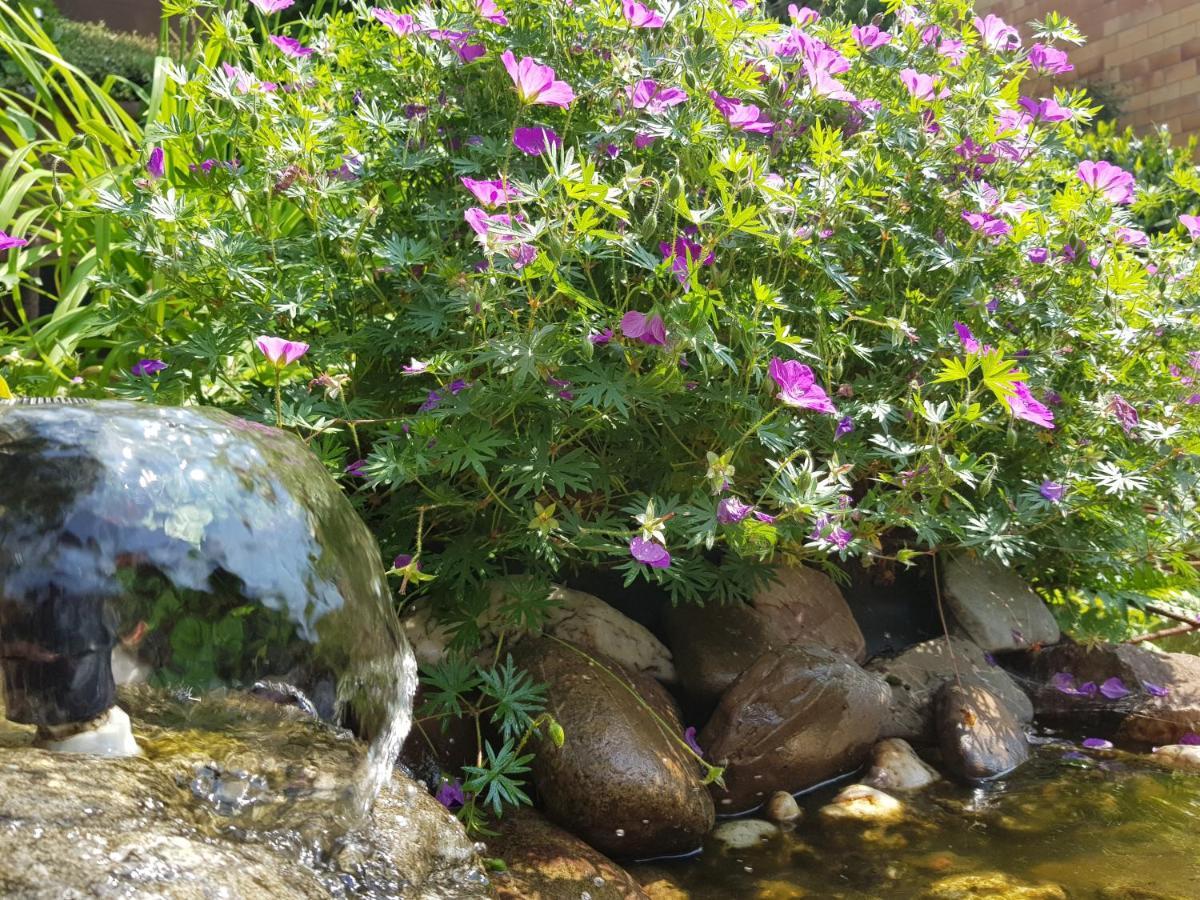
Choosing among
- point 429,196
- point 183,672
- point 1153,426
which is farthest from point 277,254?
point 1153,426

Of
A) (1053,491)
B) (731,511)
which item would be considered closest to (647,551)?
(731,511)

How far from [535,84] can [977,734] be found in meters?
2.13

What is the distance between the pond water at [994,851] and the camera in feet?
7.98

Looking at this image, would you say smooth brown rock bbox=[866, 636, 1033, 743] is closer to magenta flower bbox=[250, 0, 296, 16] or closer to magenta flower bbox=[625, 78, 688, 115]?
magenta flower bbox=[625, 78, 688, 115]

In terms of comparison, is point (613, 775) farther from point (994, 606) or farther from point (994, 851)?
point (994, 606)

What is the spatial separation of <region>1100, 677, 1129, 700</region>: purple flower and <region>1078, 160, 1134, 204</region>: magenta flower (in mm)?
1522

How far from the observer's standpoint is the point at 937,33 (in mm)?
3141

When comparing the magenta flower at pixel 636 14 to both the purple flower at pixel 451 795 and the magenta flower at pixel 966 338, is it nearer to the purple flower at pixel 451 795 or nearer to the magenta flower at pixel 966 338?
the magenta flower at pixel 966 338

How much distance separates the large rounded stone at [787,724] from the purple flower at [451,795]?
74 centimetres

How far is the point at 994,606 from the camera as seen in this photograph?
3.68 meters

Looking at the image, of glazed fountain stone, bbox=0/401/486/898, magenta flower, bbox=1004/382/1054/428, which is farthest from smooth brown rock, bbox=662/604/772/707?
glazed fountain stone, bbox=0/401/486/898

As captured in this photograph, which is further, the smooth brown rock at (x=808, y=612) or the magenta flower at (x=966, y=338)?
the smooth brown rock at (x=808, y=612)

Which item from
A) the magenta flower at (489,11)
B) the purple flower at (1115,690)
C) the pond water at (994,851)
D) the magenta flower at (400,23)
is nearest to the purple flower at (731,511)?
the pond water at (994,851)

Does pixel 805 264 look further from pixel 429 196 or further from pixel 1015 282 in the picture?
pixel 429 196
